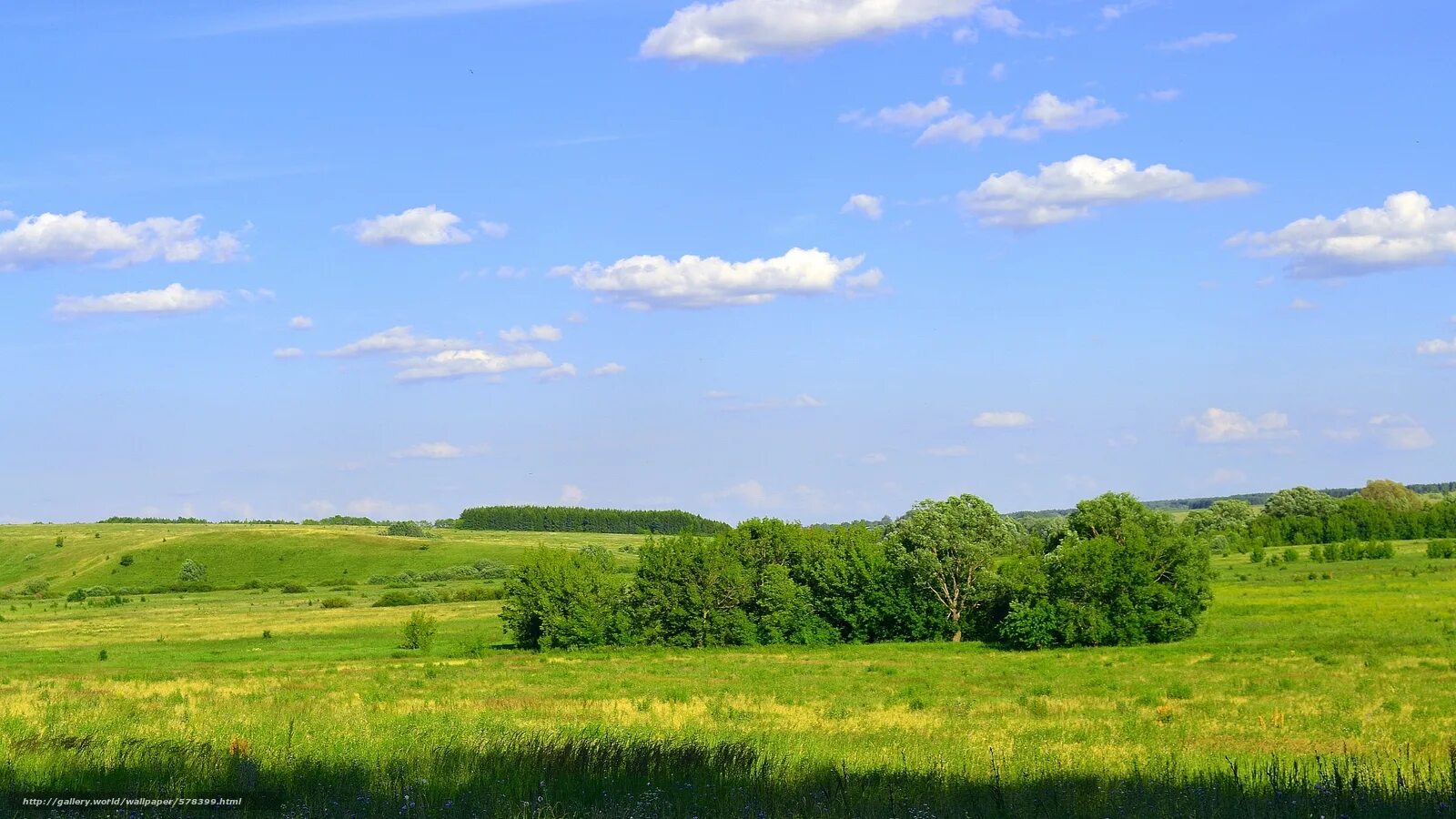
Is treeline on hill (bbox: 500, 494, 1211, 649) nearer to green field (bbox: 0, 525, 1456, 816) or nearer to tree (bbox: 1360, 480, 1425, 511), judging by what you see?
green field (bbox: 0, 525, 1456, 816)

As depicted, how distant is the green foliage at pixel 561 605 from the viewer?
76562mm

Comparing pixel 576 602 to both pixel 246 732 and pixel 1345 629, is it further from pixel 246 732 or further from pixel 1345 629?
pixel 246 732

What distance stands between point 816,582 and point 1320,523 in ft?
285

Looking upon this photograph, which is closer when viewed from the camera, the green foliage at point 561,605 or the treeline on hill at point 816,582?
the treeline on hill at point 816,582

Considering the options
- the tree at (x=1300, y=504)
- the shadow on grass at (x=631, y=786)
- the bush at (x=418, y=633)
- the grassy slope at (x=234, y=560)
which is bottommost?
the bush at (x=418, y=633)

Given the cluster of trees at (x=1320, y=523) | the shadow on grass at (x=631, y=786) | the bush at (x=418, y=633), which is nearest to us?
the shadow on grass at (x=631, y=786)

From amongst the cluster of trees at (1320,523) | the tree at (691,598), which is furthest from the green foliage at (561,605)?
the cluster of trees at (1320,523)

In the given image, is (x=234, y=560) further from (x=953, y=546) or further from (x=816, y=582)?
(x=953, y=546)

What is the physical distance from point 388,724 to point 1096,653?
162 ft

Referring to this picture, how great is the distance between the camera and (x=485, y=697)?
37.6m

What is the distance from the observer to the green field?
10.8 m

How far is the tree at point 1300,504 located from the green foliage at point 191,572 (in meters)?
145

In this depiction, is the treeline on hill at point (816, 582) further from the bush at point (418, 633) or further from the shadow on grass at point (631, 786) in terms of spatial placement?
the shadow on grass at point (631, 786)

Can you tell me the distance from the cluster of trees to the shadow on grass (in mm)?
124095
